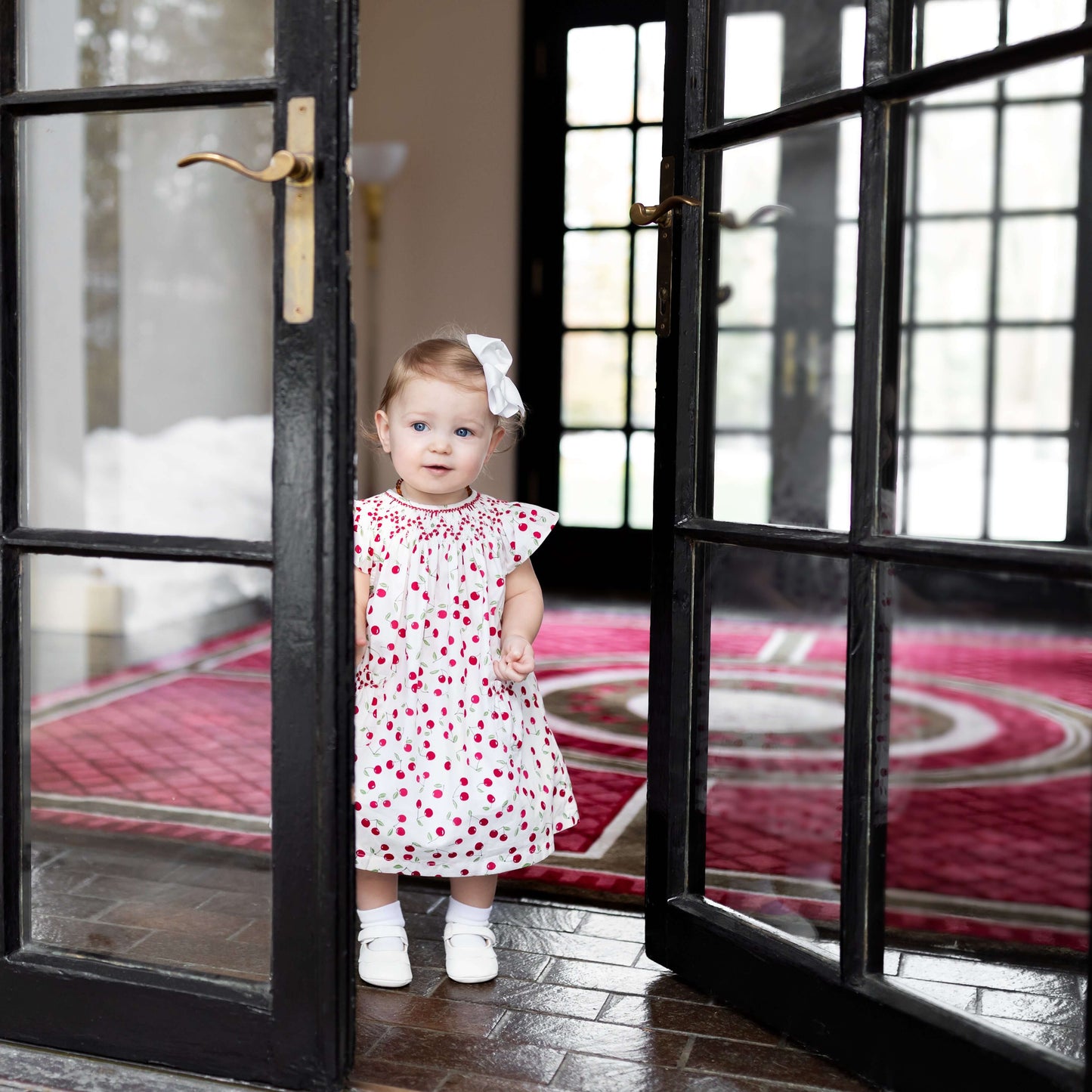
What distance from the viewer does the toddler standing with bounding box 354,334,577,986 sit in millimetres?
1838

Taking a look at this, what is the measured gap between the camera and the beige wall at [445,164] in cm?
641

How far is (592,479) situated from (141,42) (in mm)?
3244

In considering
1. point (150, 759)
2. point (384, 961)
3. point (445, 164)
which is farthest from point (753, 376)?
point (384, 961)

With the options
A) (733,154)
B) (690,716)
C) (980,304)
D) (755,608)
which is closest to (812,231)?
(980,304)

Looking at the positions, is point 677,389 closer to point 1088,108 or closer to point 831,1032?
point 831,1032

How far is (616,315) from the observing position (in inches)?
252

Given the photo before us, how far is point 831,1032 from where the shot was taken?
1.63 meters

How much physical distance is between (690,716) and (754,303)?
15.1 ft

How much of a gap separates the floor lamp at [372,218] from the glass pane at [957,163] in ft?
7.99

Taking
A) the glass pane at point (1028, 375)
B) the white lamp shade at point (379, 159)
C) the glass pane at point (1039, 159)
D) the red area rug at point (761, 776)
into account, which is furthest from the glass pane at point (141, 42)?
the glass pane at point (1028, 375)

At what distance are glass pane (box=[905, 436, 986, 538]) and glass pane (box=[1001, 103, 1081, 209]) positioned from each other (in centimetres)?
108

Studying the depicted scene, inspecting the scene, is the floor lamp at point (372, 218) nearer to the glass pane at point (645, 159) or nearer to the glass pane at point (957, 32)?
the glass pane at point (645, 159)

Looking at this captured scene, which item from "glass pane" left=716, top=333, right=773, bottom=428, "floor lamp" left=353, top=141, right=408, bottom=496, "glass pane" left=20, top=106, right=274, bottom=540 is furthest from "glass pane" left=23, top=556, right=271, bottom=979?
"glass pane" left=716, top=333, right=773, bottom=428

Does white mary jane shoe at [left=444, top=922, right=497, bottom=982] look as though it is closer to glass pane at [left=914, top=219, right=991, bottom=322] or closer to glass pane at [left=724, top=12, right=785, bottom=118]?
glass pane at [left=724, top=12, right=785, bottom=118]
